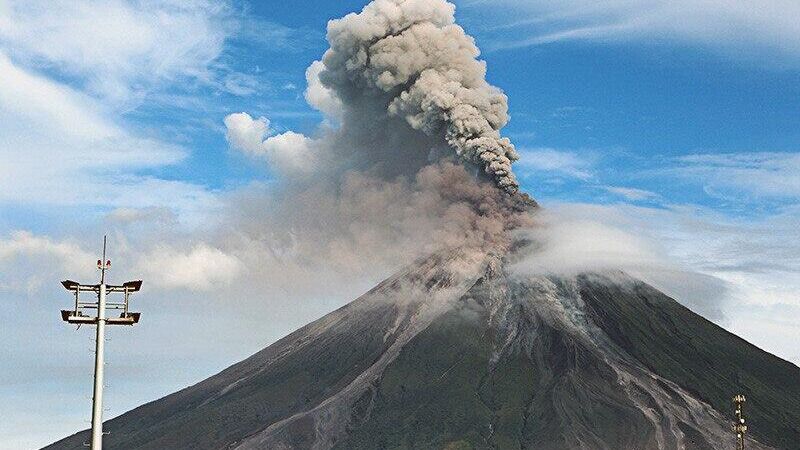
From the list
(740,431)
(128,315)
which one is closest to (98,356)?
(128,315)

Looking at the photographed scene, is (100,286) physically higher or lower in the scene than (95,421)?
higher

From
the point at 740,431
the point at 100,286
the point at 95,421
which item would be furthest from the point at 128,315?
the point at 740,431

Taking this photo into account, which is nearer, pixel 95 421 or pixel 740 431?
pixel 95 421

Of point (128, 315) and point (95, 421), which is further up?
point (128, 315)

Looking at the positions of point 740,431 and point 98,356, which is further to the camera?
point 740,431

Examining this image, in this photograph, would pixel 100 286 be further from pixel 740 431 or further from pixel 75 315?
pixel 740 431

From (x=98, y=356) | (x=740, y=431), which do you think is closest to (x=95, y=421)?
(x=98, y=356)

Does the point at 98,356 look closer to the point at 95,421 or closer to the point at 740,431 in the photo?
the point at 95,421

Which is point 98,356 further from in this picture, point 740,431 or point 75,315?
point 740,431
